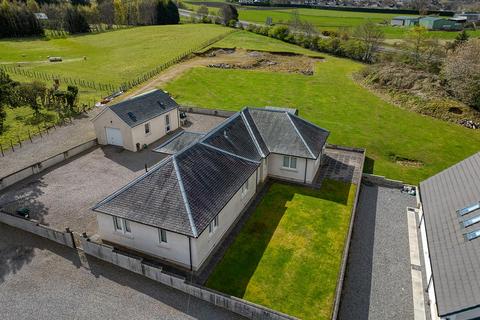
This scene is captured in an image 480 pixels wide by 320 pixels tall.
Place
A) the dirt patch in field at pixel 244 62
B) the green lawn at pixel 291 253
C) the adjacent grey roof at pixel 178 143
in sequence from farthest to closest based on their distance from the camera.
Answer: the dirt patch in field at pixel 244 62 → the adjacent grey roof at pixel 178 143 → the green lawn at pixel 291 253

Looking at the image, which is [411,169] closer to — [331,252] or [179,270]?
[331,252]

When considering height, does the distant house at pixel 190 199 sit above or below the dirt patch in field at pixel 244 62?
below

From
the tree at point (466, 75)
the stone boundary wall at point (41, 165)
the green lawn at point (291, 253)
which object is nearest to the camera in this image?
the green lawn at point (291, 253)

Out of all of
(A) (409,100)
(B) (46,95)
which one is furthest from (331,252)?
(B) (46,95)

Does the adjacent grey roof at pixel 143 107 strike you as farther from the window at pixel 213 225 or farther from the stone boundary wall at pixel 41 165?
the window at pixel 213 225

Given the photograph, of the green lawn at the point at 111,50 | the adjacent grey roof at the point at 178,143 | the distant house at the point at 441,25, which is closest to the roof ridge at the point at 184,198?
the adjacent grey roof at the point at 178,143
